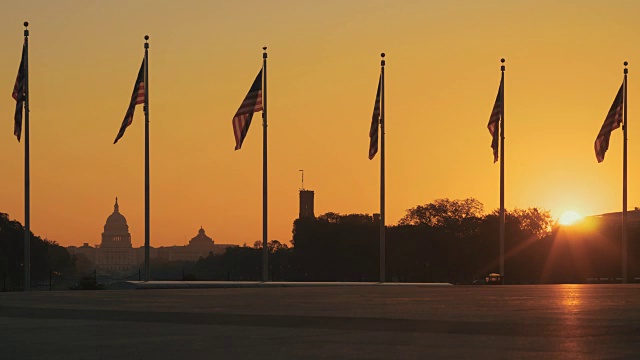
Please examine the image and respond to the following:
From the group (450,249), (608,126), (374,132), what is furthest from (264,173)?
(450,249)

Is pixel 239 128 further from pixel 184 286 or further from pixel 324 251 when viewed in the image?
pixel 324 251

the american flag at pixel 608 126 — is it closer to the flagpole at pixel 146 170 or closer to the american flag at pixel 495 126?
the american flag at pixel 495 126

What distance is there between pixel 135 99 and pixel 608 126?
27618 mm

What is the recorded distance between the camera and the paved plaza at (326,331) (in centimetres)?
1838

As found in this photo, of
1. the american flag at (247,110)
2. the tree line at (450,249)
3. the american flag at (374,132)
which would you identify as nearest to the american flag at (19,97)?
the american flag at (247,110)

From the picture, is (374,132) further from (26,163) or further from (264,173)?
(26,163)

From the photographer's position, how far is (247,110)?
61000mm

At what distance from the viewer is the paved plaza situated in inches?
723

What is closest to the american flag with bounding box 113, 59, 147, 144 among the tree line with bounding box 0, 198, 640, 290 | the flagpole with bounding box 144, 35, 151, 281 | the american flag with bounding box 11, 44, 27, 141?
the flagpole with bounding box 144, 35, 151, 281

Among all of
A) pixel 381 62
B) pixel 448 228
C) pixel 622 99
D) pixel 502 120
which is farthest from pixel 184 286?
pixel 448 228

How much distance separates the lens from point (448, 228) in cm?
16350

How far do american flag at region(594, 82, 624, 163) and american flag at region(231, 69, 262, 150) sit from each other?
2040cm

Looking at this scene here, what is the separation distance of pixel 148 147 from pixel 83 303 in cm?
2733

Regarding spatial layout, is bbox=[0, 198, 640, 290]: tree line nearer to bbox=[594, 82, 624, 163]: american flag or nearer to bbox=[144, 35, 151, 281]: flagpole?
bbox=[594, 82, 624, 163]: american flag
